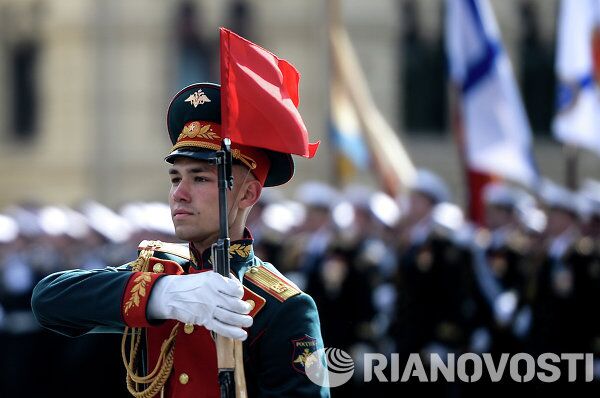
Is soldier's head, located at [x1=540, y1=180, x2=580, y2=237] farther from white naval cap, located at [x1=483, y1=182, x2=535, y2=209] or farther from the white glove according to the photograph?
the white glove

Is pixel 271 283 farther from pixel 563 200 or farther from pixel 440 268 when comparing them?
pixel 563 200

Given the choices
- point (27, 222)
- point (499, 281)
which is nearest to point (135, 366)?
point (499, 281)

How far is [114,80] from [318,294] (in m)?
17.8

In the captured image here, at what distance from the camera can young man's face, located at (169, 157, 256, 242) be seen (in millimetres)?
4246

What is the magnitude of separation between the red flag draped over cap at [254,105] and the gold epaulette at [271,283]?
383mm

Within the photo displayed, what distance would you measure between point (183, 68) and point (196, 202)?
24956 millimetres

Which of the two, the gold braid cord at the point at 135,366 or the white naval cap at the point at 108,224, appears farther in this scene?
the white naval cap at the point at 108,224

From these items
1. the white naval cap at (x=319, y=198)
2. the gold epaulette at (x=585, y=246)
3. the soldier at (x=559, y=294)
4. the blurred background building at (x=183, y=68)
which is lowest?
the soldier at (x=559, y=294)

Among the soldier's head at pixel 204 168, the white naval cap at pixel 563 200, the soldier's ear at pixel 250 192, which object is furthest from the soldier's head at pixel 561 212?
the soldier's ear at pixel 250 192

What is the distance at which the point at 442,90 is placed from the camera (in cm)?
2875

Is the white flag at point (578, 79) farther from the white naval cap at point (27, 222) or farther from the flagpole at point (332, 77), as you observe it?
the white naval cap at point (27, 222)

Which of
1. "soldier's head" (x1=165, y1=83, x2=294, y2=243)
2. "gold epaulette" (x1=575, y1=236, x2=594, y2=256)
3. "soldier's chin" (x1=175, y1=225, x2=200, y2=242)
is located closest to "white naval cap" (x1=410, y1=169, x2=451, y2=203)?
"gold epaulette" (x1=575, y1=236, x2=594, y2=256)

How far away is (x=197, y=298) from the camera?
3.98 metres

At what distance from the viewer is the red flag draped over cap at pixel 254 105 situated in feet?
13.8
